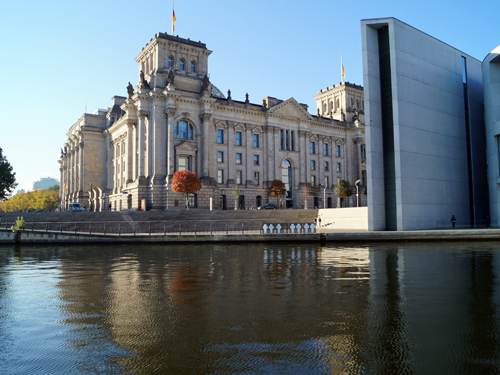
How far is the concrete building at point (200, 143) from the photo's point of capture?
66.4 m

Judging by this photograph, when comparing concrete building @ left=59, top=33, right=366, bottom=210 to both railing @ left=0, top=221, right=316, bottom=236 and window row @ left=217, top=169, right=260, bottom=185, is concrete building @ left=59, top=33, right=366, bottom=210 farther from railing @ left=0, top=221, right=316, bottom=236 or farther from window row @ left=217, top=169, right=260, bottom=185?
railing @ left=0, top=221, right=316, bottom=236

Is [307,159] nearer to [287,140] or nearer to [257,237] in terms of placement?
[287,140]

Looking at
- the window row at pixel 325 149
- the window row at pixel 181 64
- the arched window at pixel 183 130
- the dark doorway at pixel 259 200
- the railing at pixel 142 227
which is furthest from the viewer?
the window row at pixel 325 149

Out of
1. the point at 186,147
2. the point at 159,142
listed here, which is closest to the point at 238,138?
the point at 186,147

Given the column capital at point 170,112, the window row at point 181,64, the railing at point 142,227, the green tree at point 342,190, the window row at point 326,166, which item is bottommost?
the railing at point 142,227

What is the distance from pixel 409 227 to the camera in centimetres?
3866

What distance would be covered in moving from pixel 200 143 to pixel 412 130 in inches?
1551

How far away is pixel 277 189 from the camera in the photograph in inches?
2923

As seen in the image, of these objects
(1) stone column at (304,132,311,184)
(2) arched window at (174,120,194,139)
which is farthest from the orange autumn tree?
(1) stone column at (304,132,311,184)

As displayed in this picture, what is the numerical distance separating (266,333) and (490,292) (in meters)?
8.31

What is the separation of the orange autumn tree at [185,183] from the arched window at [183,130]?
10177mm

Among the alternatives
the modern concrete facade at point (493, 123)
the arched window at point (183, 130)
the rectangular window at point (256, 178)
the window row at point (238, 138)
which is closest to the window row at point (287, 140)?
the window row at point (238, 138)

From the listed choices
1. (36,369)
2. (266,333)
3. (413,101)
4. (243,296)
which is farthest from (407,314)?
(413,101)

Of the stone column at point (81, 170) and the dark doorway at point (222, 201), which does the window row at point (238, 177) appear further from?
the stone column at point (81, 170)
